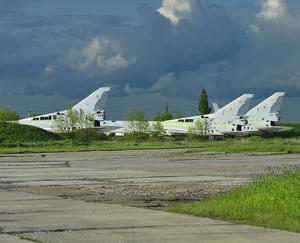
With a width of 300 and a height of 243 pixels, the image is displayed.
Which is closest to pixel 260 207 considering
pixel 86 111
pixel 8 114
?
pixel 86 111

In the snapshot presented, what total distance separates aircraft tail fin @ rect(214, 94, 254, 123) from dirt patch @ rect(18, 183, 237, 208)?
398 feet

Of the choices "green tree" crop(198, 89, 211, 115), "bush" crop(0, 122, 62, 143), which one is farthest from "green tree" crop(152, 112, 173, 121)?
"bush" crop(0, 122, 62, 143)

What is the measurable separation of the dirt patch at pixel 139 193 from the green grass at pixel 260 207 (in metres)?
1.28

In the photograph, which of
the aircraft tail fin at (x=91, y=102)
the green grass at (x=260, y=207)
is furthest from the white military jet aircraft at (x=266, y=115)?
the green grass at (x=260, y=207)

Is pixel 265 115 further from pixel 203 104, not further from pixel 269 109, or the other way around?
pixel 203 104

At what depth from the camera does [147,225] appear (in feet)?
37.0

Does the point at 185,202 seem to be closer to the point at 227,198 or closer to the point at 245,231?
the point at 227,198

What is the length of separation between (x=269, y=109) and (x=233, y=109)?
8.26 metres

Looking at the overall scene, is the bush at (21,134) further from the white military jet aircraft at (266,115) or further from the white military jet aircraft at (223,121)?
the white military jet aircraft at (266,115)

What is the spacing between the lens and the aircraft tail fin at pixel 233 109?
141 m

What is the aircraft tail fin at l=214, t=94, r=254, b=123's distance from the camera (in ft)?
462

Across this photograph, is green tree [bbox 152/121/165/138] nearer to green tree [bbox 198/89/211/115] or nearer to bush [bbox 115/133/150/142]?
bush [bbox 115/133/150/142]

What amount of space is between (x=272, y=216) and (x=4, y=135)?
69.9 m

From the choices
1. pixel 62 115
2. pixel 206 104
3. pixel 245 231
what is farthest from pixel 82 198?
pixel 206 104
